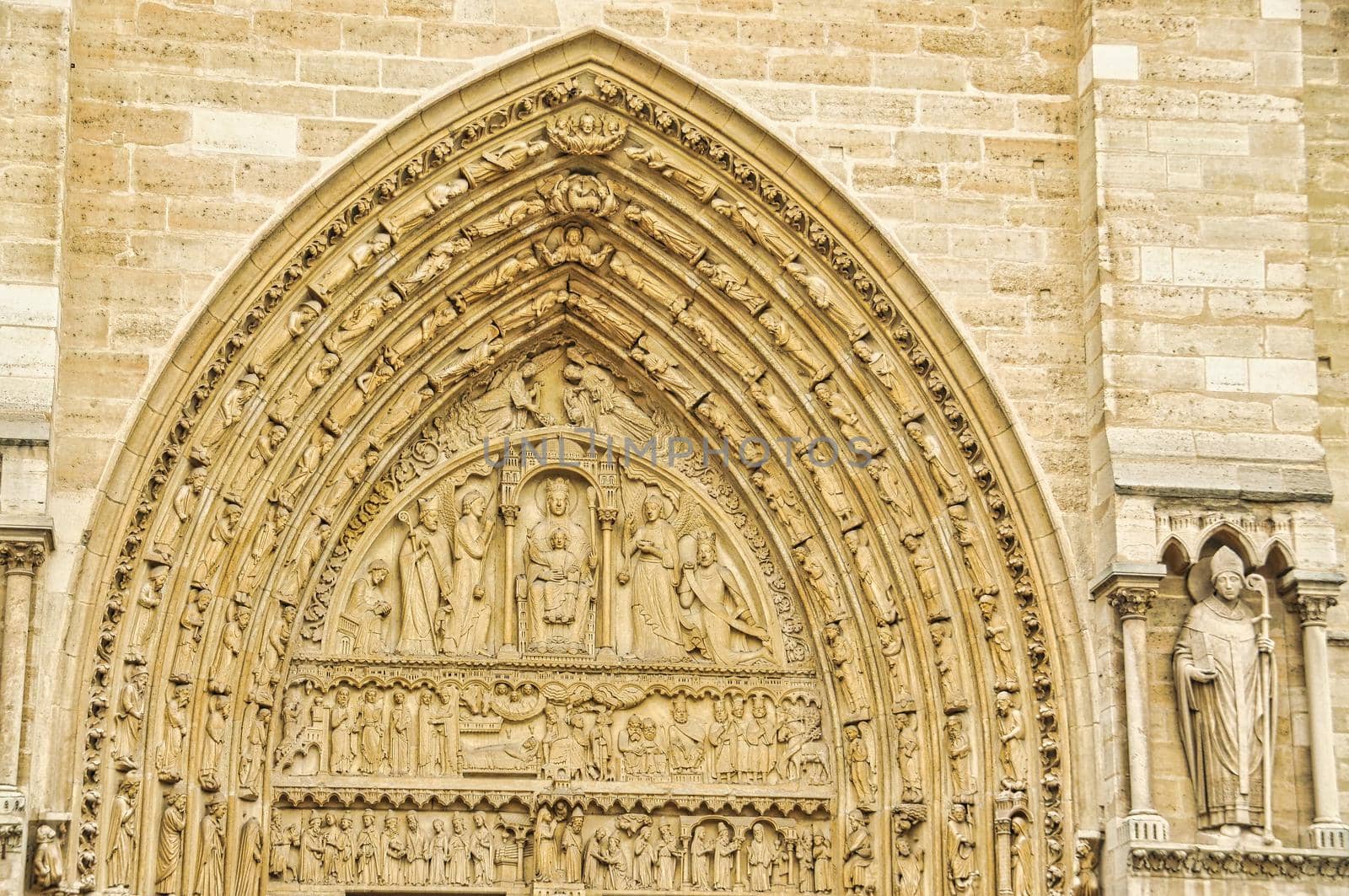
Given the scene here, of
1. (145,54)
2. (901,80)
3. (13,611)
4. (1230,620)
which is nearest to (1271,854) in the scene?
(1230,620)

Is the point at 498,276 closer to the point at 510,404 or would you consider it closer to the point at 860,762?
the point at 510,404

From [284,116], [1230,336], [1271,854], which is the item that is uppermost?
[284,116]

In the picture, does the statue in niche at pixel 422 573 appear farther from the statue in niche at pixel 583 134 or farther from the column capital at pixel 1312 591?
the column capital at pixel 1312 591

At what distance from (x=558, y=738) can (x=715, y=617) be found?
42.6 inches

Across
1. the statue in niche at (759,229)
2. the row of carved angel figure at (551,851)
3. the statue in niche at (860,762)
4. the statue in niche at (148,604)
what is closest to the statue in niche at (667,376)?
the statue in niche at (759,229)

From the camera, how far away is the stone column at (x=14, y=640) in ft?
34.9

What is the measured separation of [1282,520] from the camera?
460 inches

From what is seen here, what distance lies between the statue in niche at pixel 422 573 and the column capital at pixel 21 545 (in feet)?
7.66

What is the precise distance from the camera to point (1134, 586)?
11523 millimetres

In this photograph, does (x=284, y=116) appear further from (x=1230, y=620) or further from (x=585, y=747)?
(x=1230, y=620)

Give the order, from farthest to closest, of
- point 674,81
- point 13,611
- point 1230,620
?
1. point 674,81
2. point 1230,620
3. point 13,611

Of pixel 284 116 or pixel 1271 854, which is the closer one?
pixel 1271 854

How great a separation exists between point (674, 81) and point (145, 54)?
2661mm

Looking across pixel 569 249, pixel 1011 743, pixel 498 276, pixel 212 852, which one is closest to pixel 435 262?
pixel 498 276
